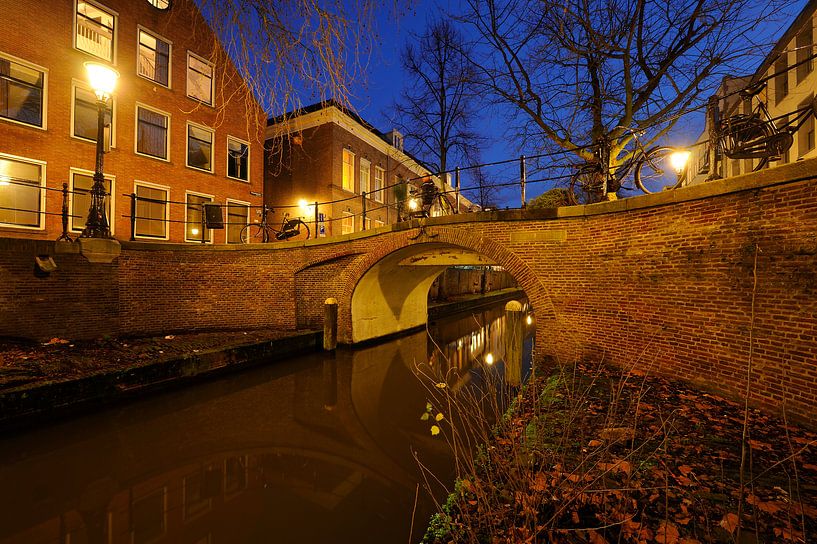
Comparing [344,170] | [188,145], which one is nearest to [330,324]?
[188,145]

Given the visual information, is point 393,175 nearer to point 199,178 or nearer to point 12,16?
point 199,178

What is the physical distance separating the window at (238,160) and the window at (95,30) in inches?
183

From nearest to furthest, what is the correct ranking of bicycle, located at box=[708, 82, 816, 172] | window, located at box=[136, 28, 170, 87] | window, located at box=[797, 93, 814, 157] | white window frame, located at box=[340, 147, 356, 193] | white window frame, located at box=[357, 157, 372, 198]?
bicycle, located at box=[708, 82, 816, 172]
window, located at box=[797, 93, 814, 157]
window, located at box=[136, 28, 170, 87]
white window frame, located at box=[340, 147, 356, 193]
white window frame, located at box=[357, 157, 372, 198]

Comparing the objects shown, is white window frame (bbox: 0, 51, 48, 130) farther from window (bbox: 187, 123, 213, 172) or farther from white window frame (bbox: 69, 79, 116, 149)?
window (bbox: 187, 123, 213, 172)

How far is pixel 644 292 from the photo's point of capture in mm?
5855

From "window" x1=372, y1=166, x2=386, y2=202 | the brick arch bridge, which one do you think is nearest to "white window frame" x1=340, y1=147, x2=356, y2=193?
"window" x1=372, y1=166, x2=386, y2=202

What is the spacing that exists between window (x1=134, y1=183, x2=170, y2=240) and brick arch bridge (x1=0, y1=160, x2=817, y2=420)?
15.5 ft

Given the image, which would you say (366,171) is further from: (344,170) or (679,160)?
(679,160)

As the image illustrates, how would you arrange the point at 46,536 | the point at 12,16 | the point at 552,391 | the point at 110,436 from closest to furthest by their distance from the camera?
the point at 46,536 → the point at 552,391 → the point at 110,436 → the point at 12,16

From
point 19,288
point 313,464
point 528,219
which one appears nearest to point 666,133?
point 528,219

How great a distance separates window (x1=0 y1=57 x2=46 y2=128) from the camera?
10633 millimetres

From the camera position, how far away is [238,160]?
53.8ft

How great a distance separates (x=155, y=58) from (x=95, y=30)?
5.96 feet

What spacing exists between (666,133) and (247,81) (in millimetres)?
10870
